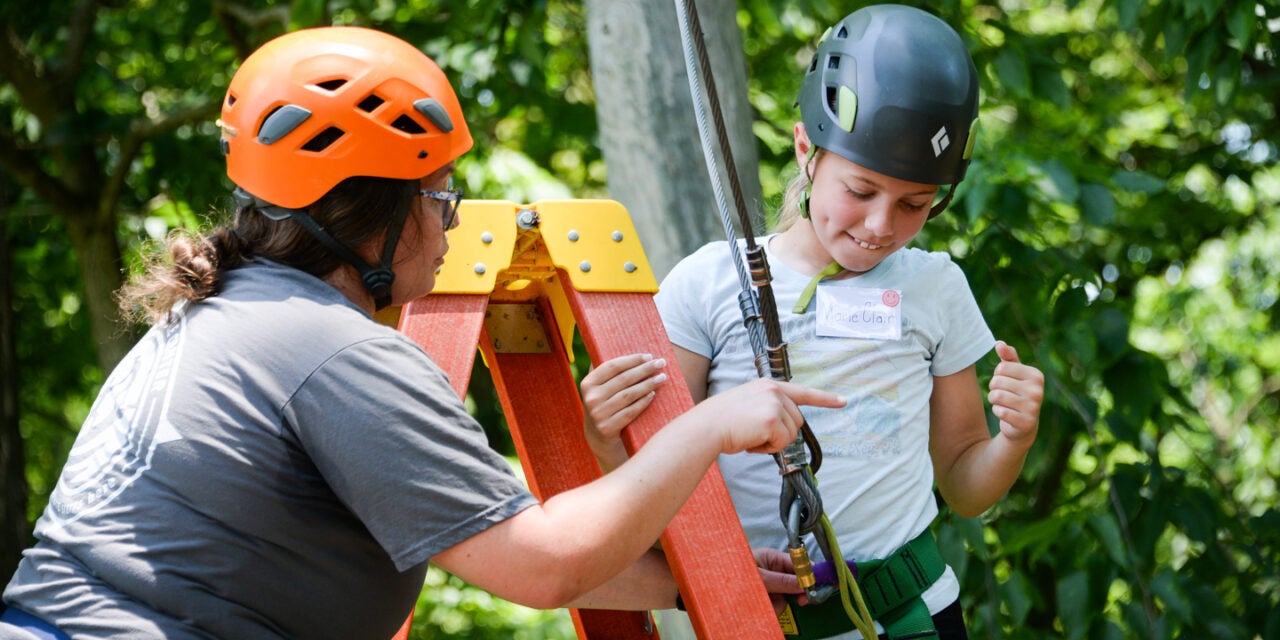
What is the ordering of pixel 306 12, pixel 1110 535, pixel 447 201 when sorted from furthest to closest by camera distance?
pixel 306 12, pixel 1110 535, pixel 447 201

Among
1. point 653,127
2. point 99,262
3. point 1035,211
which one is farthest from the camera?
point 99,262

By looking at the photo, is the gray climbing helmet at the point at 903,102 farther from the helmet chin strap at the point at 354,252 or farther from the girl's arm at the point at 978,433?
the helmet chin strap at the point at 354,252

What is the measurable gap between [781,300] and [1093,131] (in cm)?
544

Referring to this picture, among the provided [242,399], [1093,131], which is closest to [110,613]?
[242,399]

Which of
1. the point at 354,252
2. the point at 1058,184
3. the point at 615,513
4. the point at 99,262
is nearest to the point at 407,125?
the point at 354,252

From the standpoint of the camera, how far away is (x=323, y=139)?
178 centimetres

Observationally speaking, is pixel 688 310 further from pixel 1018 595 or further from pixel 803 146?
pixel 1018 595

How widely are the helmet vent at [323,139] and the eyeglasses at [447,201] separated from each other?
149 mm

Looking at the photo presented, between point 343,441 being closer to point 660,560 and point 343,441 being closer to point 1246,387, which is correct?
point 660,560

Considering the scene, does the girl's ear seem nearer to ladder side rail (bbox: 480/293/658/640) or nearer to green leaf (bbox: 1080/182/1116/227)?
ladder side rail (bbox: 480/293/658/640)

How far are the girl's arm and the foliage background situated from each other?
109 cm

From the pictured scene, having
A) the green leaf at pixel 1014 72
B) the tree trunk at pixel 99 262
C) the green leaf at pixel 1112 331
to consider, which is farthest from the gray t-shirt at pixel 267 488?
the tree trunk at pixel 99 262

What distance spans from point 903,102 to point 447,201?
2.69ft

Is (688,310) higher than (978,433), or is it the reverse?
(688,310)
